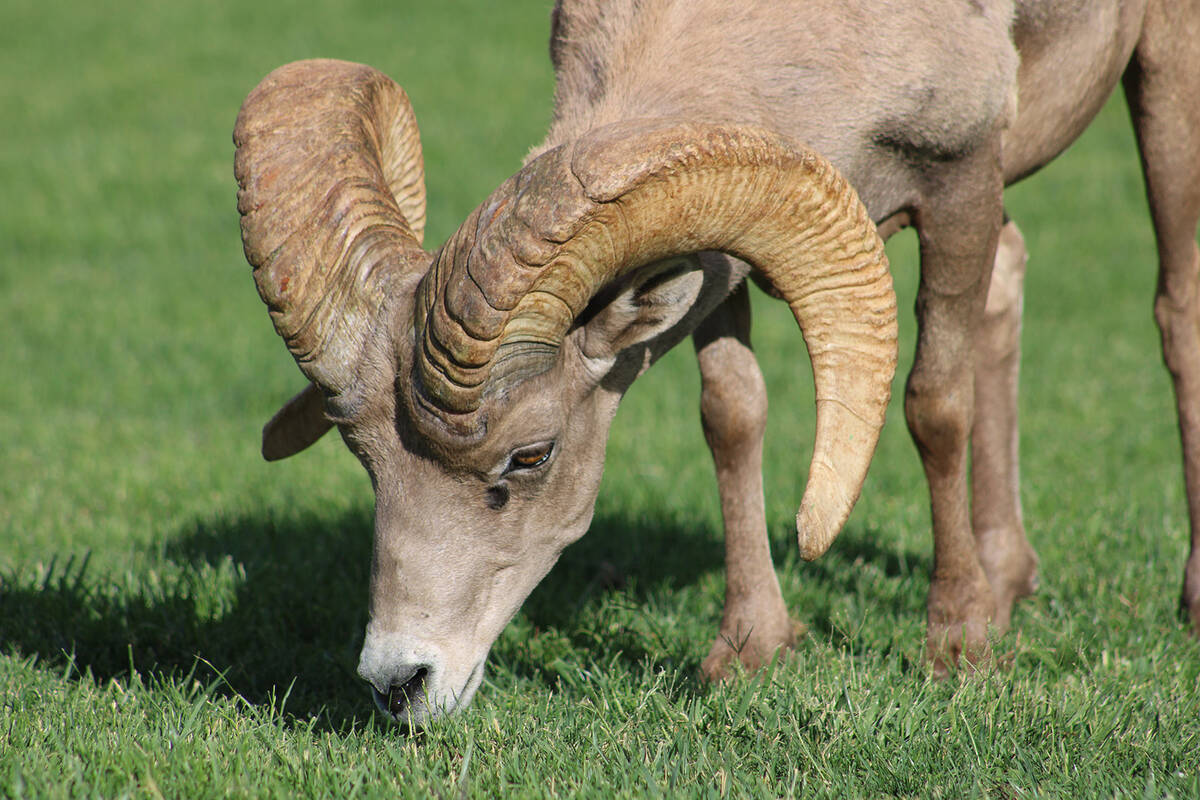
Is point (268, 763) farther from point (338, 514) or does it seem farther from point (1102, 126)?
point (1102, 126)

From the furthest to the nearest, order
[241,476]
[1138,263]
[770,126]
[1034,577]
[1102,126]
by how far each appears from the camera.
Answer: [1102,126]
[1138,263]
[241,476]
[1034,577]
[770,126]

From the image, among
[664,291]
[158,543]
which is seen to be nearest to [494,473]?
[664,291]

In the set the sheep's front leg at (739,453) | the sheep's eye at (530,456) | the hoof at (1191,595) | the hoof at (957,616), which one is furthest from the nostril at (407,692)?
the hoof at (1191,595)

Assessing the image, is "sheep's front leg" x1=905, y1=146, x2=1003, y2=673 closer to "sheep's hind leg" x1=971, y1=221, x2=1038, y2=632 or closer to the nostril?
"sheep's hind leg" x1=971, y1=221, x2=1038, y2=632

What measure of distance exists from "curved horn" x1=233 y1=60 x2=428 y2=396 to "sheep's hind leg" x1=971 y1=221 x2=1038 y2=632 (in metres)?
2.94

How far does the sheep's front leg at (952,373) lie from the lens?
14.0ft

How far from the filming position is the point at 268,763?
3.32 metres

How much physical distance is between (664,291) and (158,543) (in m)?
3.08

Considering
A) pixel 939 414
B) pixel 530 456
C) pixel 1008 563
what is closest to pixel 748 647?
pixel 939 414

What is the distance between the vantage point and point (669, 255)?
3391mm

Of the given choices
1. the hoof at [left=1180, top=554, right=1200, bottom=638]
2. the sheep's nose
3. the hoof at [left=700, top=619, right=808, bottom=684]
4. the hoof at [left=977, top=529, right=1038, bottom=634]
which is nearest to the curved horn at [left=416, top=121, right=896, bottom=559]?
the sheep's nose

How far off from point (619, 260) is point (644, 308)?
1.26ft

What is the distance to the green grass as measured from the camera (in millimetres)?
3377

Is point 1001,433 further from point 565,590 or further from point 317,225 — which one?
point 317,225
